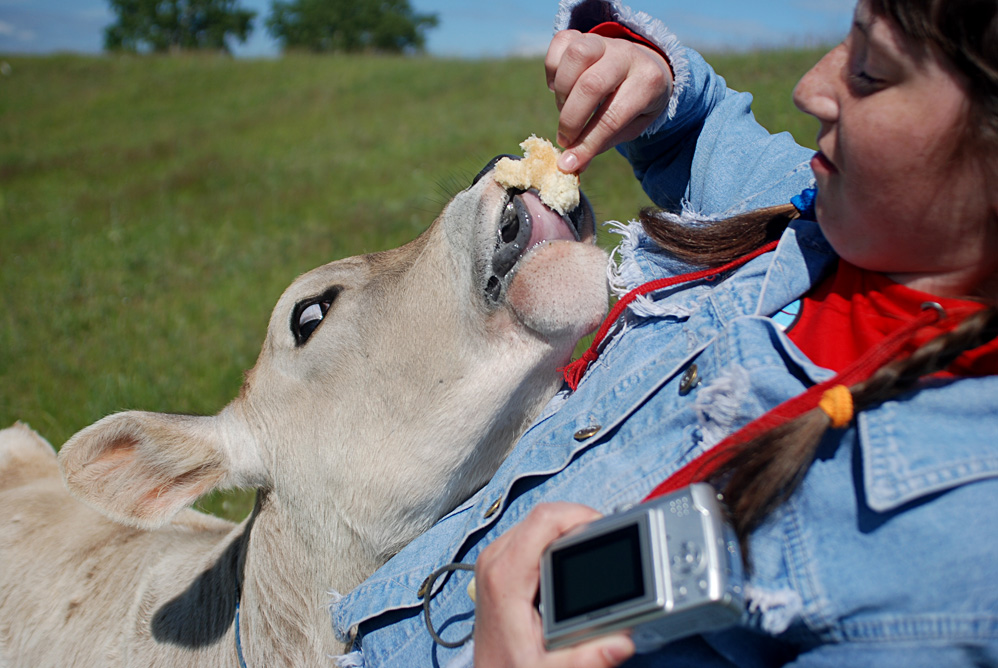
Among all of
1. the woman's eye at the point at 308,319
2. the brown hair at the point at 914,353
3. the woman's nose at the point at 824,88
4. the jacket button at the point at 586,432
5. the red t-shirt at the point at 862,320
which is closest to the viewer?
the brown hair at the point at 914,353

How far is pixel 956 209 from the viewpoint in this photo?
1396mm

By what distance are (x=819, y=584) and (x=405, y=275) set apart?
158 cm

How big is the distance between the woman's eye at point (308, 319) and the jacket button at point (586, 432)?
1090 mm

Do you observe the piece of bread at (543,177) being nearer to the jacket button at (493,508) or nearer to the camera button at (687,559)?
the jacket button at (493,508)

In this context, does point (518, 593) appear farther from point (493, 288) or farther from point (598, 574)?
point (493, 288)

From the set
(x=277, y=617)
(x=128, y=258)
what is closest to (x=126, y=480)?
(x=277, y=617)

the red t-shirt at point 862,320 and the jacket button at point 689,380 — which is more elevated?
the red t-shirt at point 862,320

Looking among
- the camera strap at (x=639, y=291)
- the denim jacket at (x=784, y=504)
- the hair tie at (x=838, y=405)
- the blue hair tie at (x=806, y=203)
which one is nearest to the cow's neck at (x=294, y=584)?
the denim jacket at (x=784, y=504)

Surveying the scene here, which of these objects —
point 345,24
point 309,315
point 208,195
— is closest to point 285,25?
point 345,24

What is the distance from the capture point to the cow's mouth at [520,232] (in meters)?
2.12

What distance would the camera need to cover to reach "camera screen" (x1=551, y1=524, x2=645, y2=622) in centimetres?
119

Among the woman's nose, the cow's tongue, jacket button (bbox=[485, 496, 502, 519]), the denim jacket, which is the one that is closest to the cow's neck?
the denim jacket

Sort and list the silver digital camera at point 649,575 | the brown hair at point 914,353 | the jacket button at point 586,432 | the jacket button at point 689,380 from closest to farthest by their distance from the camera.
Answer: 1. the silver digital camera at point 649,575
2. the brown hair at point 914,353
3. the jacket button at point 689,380
4. the jacket button at point 586,432

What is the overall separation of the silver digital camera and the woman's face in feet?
2.40
